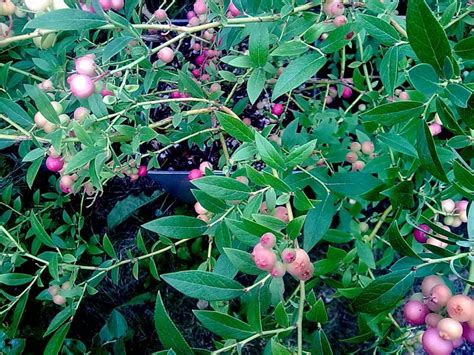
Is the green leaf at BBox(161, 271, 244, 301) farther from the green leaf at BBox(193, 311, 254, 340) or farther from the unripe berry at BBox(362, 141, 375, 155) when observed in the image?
the unripe berry at BBox(362, 141, 375, 155)

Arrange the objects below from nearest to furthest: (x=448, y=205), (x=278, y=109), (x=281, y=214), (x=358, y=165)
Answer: (x=281, y=214)
(x=448, y=205)
(x=358, y=165)
(x=278, y=109)

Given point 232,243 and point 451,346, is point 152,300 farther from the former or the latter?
point 451,346

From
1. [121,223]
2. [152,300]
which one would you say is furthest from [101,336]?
[121,223]

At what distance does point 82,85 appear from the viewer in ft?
2.12

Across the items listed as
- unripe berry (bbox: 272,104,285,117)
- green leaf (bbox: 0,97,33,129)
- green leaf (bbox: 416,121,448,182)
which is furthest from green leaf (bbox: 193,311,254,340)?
unripe berry (bbox: 272,104,285,117)

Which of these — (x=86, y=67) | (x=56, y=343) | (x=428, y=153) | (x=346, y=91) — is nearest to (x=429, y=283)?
(x=428, y=153)

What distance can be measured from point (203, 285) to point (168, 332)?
0.07 m

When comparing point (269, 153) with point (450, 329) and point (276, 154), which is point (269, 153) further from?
point (450, 329)

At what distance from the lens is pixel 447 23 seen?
0.71m

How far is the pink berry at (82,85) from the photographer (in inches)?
25.5

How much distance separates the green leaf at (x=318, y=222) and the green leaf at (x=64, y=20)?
363mm

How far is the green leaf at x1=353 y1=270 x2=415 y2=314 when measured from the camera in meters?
0.59

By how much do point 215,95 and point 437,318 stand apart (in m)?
0.50

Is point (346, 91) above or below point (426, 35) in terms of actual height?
below
